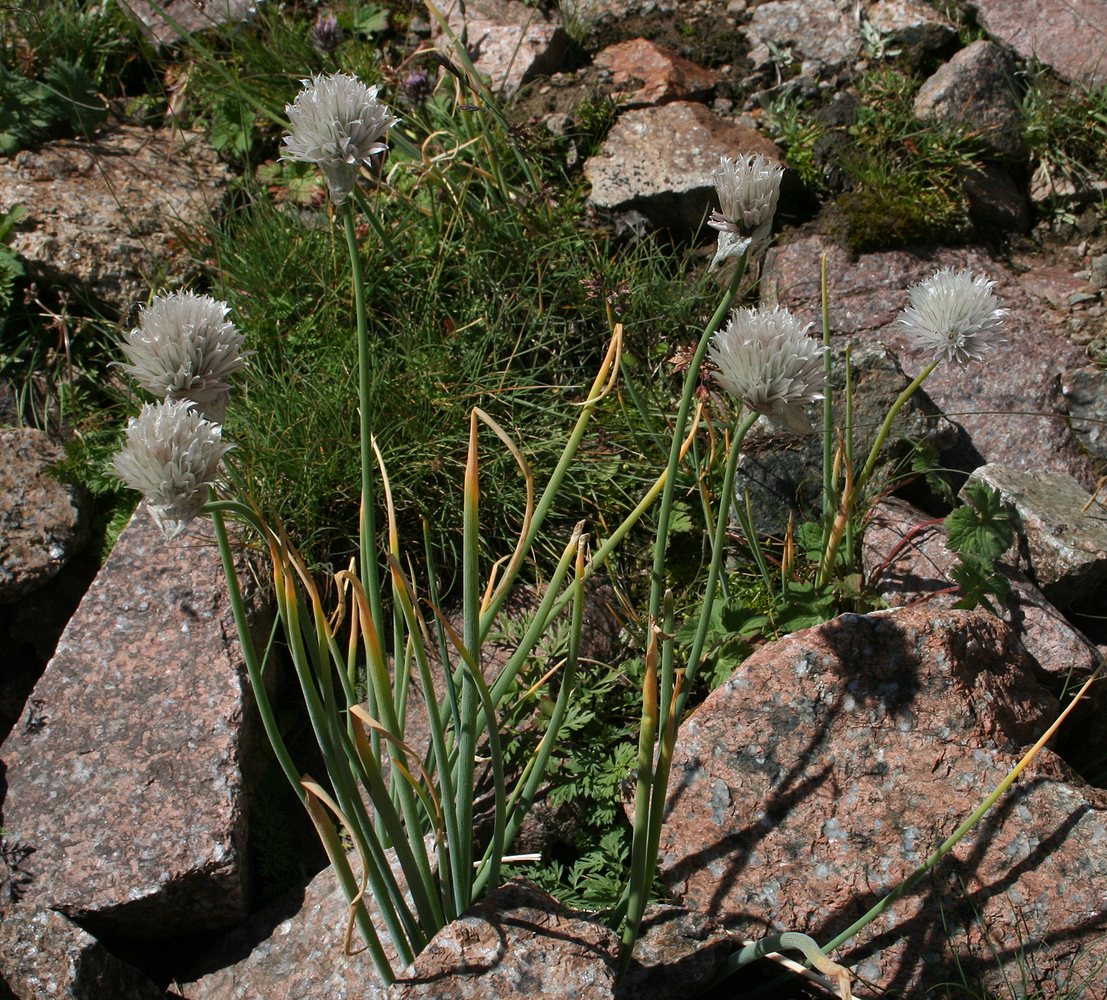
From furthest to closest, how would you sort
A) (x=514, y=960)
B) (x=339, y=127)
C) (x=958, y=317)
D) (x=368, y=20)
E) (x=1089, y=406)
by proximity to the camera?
(x=368, y=20), (x=1089, y=406), (x=958, y=317), (x=514, y=960), (x=339, y=127)

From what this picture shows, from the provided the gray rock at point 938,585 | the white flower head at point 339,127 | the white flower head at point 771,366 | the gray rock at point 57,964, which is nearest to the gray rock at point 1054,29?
the gray rock at point 938,585

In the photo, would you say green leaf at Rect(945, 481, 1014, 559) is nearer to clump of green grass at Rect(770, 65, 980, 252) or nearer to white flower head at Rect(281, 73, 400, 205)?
clump of green grass at Rect(770, 65, 980, 252)

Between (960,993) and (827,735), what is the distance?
1.76 ft

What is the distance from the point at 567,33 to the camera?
4184mm

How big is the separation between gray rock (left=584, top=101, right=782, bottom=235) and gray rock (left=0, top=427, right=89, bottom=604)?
1949mm

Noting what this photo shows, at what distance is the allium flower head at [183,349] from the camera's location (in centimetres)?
157

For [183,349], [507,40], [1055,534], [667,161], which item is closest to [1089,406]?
[1055,534]

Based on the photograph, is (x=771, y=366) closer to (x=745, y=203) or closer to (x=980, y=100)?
(x=745, y=203)

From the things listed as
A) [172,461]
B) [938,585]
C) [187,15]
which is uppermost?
[172,461]

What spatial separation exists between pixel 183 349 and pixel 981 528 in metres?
1.84

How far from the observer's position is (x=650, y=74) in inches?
158

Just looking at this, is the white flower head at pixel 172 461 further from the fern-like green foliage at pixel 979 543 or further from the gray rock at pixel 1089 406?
the gray rock at pixel 1089 406

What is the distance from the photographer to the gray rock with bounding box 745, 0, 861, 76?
13.2 ft

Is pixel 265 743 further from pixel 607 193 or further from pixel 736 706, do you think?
pixel 607 193
